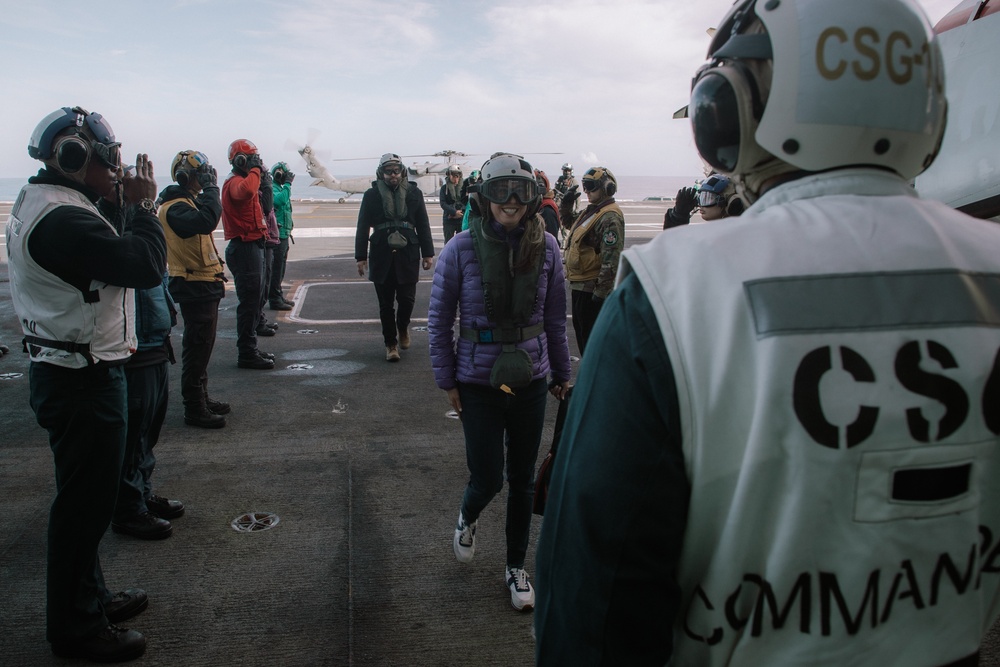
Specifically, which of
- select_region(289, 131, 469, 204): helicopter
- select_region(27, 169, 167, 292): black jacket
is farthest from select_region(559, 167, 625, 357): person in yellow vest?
select_region(289, 131, 469, 204): helicopter

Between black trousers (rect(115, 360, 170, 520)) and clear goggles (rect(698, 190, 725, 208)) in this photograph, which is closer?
black trousers (rect(115, 360, 170, 520))

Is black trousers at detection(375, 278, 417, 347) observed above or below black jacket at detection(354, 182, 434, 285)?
below

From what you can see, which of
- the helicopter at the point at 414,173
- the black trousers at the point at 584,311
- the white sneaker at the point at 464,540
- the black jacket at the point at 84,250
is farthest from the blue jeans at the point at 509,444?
the helicopter at the point at 414,173

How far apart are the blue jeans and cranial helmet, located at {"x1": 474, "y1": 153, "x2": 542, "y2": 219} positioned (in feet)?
2.86

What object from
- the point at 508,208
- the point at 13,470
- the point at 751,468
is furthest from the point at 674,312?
the point at 13,470

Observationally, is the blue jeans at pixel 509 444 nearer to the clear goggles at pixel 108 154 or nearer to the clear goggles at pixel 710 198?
the clear goggles at pixel 108 154

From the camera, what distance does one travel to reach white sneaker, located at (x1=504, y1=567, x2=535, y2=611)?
315 cm

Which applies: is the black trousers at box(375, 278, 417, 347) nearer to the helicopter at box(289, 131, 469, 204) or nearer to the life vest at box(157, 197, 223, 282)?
the life vest at box(157, 197, 223, 282)

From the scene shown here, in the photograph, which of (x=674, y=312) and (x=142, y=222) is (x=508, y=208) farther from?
(x=674, y=312)

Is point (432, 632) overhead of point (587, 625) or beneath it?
beneath

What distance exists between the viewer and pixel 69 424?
272 cm

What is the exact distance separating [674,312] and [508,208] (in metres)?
2.39

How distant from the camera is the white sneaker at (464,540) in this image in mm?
3443

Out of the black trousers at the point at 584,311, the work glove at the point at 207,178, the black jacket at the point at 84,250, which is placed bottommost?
the black trousers at the point at 584,311
